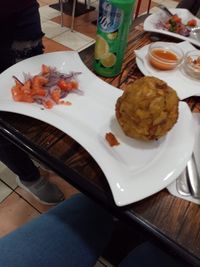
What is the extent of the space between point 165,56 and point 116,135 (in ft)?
1.20

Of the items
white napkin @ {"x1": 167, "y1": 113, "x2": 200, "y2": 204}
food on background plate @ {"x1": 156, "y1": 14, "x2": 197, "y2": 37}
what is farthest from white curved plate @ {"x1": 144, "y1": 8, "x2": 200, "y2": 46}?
white napkin @ {"x1": 167, "y1": 113, "x2": 200, "y2": 204}

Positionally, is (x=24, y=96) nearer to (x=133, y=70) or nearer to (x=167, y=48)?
(x=133, y=70)

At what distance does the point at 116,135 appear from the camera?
567 mm

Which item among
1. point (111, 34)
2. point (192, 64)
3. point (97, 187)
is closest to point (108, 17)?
point (111, 34)

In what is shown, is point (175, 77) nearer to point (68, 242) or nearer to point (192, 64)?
point (192, 64)

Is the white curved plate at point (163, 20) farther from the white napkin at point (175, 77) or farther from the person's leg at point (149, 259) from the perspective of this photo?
the person's leg at point (149, 259)

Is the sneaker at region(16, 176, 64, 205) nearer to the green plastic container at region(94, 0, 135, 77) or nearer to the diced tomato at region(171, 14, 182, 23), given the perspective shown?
the green plastic container at region(94, 0, 135, 77)

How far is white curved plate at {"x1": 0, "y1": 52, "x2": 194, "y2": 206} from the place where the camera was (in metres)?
0.47

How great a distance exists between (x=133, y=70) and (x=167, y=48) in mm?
139

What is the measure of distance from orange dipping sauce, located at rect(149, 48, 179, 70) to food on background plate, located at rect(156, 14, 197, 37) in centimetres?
22

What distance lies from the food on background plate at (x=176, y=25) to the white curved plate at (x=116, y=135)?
472 mm

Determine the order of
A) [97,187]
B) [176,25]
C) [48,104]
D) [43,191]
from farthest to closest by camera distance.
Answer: [43,191] < [176,25] < [48,104] < [97,187]

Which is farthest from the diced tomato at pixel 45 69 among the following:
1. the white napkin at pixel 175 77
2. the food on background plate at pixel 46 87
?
the white napkin at pixel 175 77

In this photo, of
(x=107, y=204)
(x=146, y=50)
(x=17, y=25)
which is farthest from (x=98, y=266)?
(x=17, y=25)
